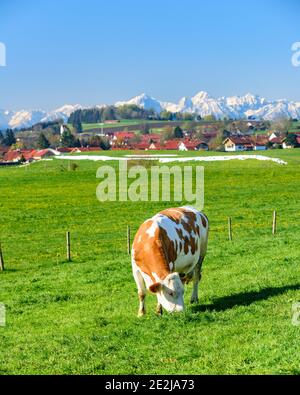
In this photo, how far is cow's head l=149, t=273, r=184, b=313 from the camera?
1227cm

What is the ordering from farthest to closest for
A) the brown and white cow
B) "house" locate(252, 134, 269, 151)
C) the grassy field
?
"house" locate(252, 134, 269, 151), the brown and white cow, the grassy field

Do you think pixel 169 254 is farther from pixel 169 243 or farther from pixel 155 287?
pixel 155 287

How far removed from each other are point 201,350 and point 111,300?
6289mm

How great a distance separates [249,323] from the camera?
11938mm

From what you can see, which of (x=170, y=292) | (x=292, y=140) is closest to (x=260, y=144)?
(x=292, y=140)

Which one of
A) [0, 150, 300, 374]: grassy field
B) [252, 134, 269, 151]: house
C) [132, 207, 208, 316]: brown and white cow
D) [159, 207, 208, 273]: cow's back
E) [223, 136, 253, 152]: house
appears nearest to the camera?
[0, 150, 300, 374]: grassy field

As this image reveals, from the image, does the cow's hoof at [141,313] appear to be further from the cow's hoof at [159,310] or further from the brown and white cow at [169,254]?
the cow's hoof at [159,310]

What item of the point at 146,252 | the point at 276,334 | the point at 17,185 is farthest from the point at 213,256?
the point at 17,185

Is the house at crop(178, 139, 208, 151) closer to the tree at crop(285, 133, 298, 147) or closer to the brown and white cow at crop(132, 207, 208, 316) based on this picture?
the tree at crop(285, 133, 298, 147)

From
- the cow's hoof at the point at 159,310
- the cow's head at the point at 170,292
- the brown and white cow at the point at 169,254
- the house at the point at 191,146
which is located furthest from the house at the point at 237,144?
the cow's head at the point at 170,292

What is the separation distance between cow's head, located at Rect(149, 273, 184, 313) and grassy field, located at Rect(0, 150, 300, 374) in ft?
0.90

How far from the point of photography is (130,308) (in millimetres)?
14617

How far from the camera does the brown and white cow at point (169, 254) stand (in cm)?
1248

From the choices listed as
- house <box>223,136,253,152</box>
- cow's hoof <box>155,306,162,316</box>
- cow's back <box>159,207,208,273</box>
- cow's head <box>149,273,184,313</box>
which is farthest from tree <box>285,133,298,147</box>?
cow's head <box>149,273,184,313</box>
